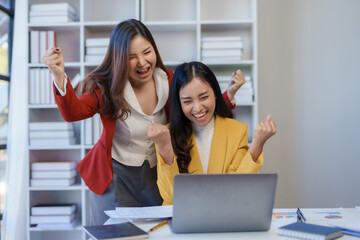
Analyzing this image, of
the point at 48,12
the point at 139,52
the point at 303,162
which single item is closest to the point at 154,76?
the point at 139,52

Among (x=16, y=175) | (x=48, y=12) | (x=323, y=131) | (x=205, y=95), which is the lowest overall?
(x=16, y=175)

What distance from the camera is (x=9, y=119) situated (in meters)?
2.69

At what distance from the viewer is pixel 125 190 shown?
191 centimetres

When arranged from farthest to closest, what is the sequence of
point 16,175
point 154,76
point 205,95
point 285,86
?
1. point 285,86
2. point 16,175
3. point 154,76
4. point 205,95

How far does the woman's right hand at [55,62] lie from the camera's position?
152 centimetres

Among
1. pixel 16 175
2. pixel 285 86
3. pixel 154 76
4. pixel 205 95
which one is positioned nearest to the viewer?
pixel 205 95

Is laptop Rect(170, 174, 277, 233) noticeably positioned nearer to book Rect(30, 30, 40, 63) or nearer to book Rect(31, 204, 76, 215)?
book Rect(31, 204, 76, 215)

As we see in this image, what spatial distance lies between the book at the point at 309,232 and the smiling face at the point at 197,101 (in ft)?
2.38

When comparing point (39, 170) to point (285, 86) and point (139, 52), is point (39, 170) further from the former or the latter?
point (285, 86)

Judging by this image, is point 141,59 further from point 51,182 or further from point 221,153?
point 51,182

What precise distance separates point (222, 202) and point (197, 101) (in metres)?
0.71

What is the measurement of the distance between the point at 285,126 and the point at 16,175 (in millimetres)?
2037

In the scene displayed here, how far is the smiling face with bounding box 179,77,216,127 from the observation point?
170 cm

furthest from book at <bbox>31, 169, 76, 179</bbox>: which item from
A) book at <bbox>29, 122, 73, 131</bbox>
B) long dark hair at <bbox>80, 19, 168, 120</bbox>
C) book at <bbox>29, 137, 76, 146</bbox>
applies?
long dark hair at <bbox>80, 19, 168, 120</bbox>
